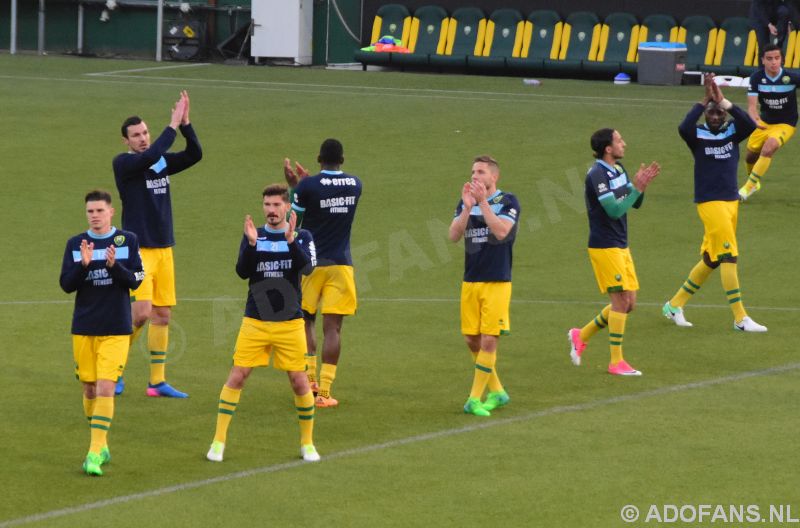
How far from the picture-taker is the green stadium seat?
118 ft

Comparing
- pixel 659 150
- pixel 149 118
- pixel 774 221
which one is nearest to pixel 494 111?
pixel 659 150

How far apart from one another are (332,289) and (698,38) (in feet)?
85.0

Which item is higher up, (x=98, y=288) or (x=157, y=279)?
(x=98, y=288)

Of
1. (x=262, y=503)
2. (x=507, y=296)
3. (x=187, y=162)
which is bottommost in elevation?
(x=262, y=503)

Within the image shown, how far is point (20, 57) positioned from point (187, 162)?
26.2 meters

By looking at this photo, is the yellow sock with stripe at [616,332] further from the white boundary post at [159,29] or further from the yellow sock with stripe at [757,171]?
the white boundary post at [159,29]

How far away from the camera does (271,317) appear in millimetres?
10516

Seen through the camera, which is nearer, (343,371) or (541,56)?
(343,371)

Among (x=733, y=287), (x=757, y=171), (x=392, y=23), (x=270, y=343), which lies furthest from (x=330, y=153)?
(x=392, y=23)

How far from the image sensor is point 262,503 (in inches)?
376

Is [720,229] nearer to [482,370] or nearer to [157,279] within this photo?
[482,370]

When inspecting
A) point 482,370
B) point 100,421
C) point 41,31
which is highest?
point 41,31

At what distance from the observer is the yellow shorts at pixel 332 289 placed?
12.3 metres

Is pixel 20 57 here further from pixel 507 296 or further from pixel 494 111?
pixel 507 296
